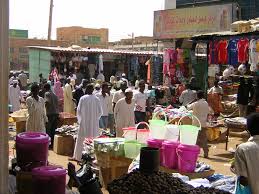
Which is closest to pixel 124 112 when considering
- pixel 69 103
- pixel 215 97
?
pixel 69 103

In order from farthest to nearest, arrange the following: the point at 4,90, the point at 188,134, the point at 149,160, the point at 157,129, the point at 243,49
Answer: the point at 243,49, the point at 157,129, the point at 188,134, the point at 149,160, the point at 4,90

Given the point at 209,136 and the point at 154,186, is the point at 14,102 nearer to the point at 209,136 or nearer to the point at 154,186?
the point at 209,136

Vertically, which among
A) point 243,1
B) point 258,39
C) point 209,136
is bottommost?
point 209,136

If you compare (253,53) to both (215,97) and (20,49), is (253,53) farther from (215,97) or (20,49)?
(20,49)

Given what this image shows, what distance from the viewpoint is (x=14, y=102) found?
17.7 meters

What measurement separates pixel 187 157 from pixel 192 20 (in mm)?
17314

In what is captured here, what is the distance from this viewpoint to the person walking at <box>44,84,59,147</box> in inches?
449

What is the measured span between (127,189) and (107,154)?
121 inches

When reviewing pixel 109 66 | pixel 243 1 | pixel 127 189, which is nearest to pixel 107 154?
pixel 127 189

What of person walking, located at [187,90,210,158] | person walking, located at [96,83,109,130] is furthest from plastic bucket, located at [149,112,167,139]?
person walking, located at [96,83,109,130]

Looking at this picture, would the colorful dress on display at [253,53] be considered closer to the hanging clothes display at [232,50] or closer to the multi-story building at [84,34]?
the hanging clothes display at [232,50]

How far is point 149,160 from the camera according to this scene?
4652 millimetres

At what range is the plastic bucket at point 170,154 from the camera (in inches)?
260

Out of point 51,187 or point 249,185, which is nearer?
point 51,187
